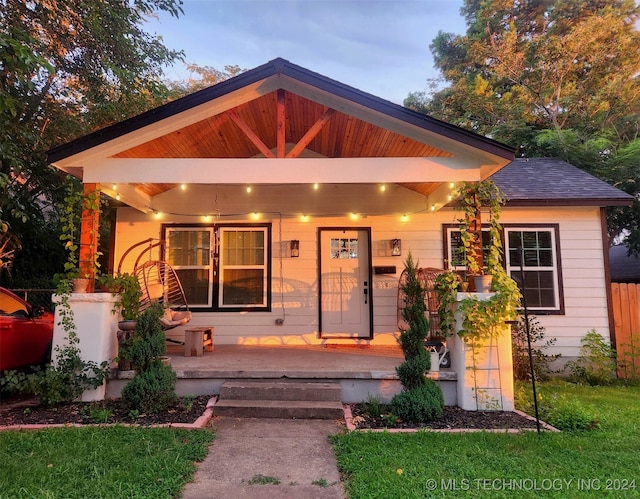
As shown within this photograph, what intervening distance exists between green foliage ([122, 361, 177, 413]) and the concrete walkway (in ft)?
2.09

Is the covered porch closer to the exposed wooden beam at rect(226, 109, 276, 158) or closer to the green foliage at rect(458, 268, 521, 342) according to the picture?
the green foliage at rect(458, 268, 521, 342)

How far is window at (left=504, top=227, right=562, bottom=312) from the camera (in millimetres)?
6801

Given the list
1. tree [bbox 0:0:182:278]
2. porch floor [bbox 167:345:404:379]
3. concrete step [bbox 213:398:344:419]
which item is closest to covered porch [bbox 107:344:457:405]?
porch floor [bbox 167:345:404:379]

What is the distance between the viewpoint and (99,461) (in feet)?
9.55

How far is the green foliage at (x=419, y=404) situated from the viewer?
13.0 ft

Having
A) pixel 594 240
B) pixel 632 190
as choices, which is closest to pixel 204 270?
pixel 594 240

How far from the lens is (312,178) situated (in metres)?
4.56

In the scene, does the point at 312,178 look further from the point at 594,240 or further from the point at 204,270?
the point at 594,240

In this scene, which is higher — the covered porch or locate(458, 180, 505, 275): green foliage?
locate(458, 180, 505, 275): green foliage

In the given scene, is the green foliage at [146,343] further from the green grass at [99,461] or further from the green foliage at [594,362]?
the green foliage at [594,362]

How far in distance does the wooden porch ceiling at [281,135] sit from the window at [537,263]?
74.3 inches

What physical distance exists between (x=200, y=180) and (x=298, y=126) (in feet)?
7.17

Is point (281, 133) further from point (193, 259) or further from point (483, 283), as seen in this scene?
point (193, 259)

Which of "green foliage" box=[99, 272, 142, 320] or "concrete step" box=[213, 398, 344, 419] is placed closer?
"concrete step" box=[213, 398, 344, 419]
